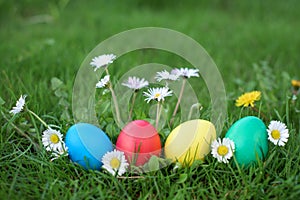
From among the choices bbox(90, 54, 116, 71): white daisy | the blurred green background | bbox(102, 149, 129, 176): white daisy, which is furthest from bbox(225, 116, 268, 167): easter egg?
the blurred green background

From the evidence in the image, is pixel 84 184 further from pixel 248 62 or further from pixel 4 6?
pixel 4 6

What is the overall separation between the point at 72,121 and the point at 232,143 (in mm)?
653

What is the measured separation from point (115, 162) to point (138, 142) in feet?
0.33

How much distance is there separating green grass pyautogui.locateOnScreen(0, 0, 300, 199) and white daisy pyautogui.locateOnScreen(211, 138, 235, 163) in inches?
1.5

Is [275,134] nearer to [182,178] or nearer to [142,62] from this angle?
[182,178]

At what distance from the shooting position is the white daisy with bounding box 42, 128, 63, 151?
1.54 m

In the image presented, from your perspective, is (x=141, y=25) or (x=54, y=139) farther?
(x=141, y=25)

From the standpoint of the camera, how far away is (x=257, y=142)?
150 centimetres

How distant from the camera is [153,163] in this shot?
4.85 ft

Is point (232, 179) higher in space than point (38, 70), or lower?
lower

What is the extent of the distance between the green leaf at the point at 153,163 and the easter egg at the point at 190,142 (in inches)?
2.8

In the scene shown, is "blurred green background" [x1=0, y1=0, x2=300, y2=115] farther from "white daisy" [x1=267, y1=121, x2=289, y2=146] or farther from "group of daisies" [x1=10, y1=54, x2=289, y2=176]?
"white daisy" [x1=267, y1=121, x2=289, y2=146]

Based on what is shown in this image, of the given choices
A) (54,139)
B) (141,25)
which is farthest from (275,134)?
(141,25)

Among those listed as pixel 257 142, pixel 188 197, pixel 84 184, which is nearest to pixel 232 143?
pixel 257 142
